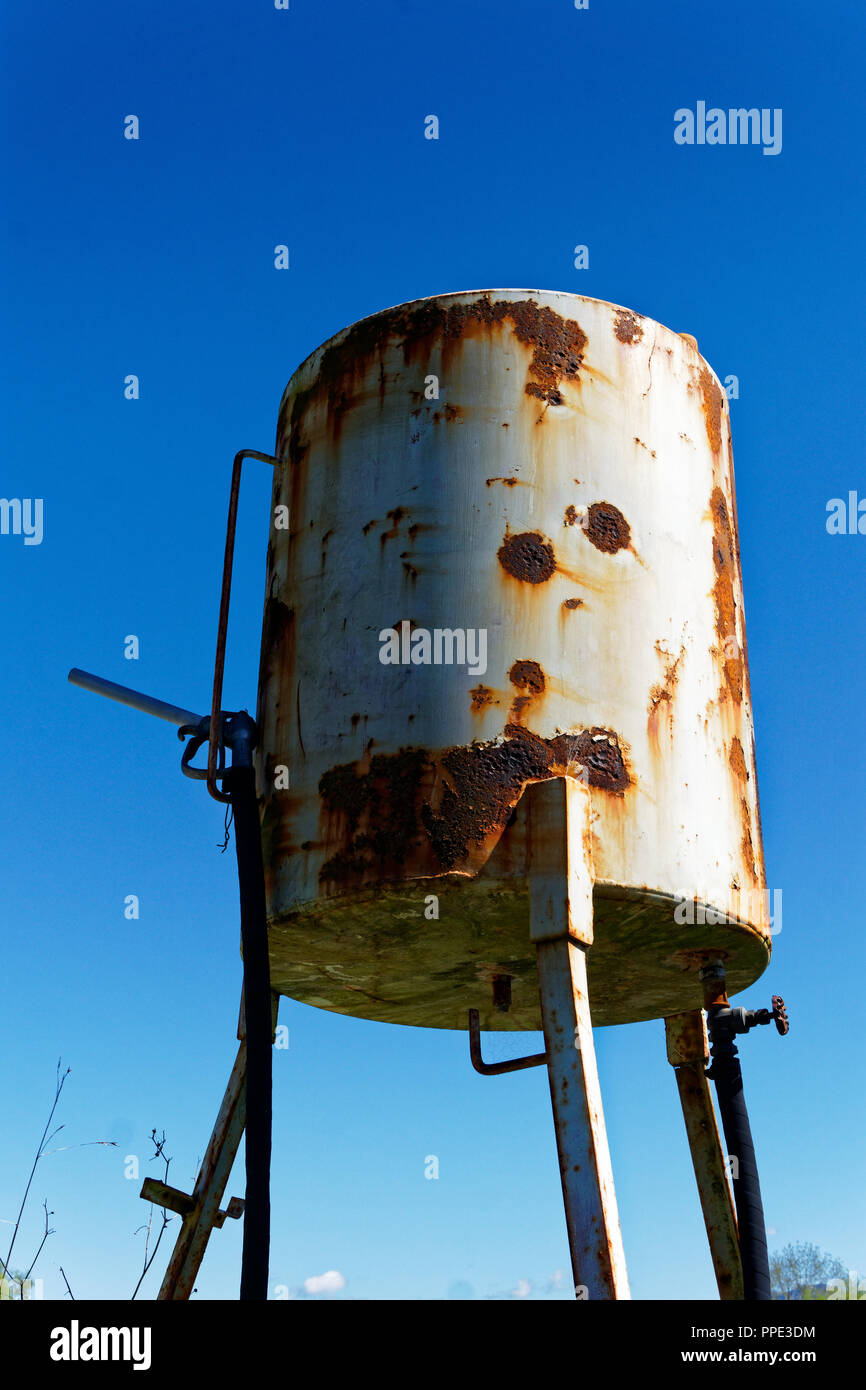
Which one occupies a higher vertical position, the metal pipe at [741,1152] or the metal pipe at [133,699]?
the metal pipe at [133,699]

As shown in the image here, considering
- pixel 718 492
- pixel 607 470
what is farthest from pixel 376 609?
pixel 718 492

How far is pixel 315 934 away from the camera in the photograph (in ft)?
24.3

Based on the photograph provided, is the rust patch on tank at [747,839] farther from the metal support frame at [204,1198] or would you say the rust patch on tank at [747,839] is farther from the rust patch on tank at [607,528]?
the metal support frame at [204,1198]

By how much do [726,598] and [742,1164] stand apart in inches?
116

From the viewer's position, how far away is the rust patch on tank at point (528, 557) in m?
7.11

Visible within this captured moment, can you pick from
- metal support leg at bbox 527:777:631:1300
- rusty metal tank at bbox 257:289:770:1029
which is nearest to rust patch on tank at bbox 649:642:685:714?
rusty metal tank at bbox 257:289:770:1029

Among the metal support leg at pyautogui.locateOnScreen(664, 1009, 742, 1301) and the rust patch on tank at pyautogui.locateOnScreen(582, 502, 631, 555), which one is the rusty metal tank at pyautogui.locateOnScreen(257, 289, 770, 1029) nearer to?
the rust patch on tank at pyautogui.locateOnScreen(582, 502, 631, 555)

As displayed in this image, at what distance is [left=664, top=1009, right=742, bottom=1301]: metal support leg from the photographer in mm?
8391

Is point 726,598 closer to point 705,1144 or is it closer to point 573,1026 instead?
point 573,1026

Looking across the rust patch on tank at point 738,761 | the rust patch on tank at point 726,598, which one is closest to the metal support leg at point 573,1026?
the rust patch on tank at point 738,761

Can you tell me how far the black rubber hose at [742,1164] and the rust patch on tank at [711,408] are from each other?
3.24m

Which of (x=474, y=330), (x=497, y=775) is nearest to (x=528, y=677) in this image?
(x=497, y=775)

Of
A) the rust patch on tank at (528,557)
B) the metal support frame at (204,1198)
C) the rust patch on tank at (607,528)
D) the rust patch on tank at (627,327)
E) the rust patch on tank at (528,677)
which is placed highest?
the rust patch on tank at (627,327)
